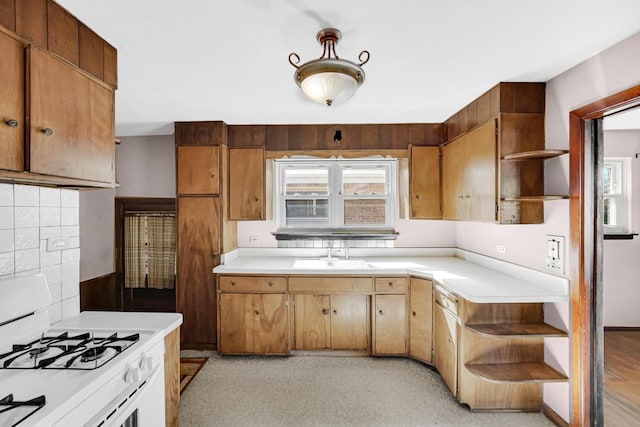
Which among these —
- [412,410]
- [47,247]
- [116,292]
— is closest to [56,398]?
→ [47,247]

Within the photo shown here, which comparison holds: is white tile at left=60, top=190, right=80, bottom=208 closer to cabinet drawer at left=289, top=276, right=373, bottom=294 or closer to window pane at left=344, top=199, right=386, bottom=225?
cabinet drawer at left=289, top=276, right=373, bottom=294

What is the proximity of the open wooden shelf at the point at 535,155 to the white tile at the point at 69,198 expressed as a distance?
2.78 m

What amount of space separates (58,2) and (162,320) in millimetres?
1562

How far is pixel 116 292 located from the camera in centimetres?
374

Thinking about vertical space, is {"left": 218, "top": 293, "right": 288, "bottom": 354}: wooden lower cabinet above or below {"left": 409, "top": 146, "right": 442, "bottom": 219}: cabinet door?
below

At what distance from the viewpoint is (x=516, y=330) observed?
2.12m

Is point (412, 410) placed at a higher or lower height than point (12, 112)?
lower

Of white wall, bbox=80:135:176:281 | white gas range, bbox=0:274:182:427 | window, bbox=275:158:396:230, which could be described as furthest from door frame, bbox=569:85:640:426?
white wall, bbox=80:135:176:281

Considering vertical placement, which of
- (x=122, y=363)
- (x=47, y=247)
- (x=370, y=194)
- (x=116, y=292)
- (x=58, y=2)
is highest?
(x=58, y=2)

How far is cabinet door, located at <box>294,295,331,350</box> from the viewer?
116 inches

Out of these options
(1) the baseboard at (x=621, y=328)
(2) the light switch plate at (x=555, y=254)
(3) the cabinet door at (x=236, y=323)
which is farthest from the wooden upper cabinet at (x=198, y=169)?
(1) the baseboard at (x=621, y=328)

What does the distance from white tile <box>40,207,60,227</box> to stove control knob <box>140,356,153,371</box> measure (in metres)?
0.93

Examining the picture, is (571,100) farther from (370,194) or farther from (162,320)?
(162,320)

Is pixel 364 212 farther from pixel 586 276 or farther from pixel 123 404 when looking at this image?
pixel 123 404
